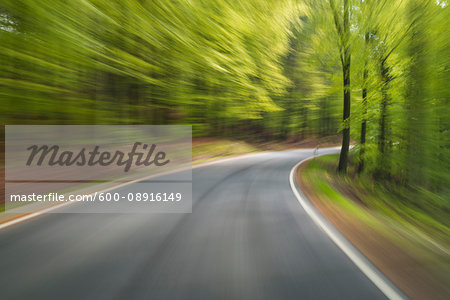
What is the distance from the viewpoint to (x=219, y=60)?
7.07 metres

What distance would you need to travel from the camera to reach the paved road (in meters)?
2.01

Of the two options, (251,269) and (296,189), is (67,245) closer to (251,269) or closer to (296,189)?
(251,269)

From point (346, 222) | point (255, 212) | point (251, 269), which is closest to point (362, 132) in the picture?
point (346, 222)

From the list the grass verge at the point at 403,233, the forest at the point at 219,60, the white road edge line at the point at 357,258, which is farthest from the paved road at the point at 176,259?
the forest at the point at 219,60

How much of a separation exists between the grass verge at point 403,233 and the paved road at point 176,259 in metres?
0.46

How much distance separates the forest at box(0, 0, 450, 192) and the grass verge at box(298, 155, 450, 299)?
639 millimetres

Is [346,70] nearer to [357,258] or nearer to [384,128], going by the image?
[384,128]

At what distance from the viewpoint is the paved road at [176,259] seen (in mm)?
2008

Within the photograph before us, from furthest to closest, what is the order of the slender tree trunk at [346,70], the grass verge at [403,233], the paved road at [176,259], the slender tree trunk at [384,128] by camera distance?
the slender tree trunk at [346,70] → the slender tree trunk at [384,128] → the grass verge at [403,233] → the paved road at [176,259]

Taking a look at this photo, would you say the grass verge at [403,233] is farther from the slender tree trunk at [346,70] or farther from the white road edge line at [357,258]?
the slender tree trunk at [346,70]

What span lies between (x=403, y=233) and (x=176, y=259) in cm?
363

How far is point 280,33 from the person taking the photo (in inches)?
305

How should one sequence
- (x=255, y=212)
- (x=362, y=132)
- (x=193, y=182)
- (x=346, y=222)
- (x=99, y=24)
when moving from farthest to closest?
(x=362, y=132), (x=193, y=182), (x=99, y=24), (x=255, y=212), (x=346, y=222)

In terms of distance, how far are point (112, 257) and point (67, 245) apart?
2.52ft
